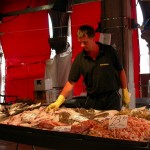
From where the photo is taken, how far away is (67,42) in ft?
26.4

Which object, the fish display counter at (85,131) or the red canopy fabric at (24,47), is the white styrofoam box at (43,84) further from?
the fish display counter at (85,131)

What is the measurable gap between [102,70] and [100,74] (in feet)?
0.19

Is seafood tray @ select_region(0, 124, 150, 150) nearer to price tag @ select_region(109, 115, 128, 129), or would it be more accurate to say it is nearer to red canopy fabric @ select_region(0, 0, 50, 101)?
price tag @ select_region(109, 115, 128, 129)

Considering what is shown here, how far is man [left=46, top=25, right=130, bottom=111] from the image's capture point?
A: 4.01 meters

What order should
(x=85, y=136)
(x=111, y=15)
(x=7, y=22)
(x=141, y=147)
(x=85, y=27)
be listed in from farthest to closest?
(x=7, y=22) < (x=111, y=15) < (x=85, y=27) < (x=85, y=136) < (x=141, y=147)

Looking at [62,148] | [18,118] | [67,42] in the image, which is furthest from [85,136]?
[67,42]

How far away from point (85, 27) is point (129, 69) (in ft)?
3.55

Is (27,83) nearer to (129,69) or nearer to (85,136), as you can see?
(129,69)

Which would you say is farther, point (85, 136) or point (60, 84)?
point (60, 84)

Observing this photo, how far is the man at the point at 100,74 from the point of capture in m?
4.01

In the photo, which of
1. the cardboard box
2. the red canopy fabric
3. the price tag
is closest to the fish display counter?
the price tag

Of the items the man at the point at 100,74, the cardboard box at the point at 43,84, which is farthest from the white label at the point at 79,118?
the cardboard box at the point at 43,84

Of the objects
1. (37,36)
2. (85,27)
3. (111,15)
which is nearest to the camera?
(85,27)

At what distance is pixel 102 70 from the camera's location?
4027mm
